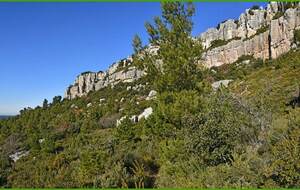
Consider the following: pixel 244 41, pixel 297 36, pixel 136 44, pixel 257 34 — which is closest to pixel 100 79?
pixel 244 41

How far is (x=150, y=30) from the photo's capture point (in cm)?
1259

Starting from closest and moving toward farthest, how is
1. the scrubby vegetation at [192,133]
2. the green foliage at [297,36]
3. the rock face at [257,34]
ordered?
the scrubby vegetation at [192,133] → the green foliage at [297,36] → the rock face at [257,34]

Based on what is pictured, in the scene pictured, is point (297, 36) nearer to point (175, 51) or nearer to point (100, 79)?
point (175, 51)

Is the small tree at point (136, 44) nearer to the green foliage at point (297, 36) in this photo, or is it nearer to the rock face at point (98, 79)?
the green foliage at point (297, 36)

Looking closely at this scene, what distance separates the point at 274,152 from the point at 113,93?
7643cm

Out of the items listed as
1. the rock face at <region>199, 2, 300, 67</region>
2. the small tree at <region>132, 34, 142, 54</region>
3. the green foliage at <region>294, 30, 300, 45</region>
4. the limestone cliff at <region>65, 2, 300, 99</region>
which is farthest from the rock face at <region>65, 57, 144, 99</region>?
the small tree at <region>132, 34, 142, 54</region>

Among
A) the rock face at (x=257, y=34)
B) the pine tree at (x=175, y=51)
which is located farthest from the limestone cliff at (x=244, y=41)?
the pine tree at (x=175, y=51)

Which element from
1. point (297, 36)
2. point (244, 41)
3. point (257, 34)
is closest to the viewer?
point (297, 36)

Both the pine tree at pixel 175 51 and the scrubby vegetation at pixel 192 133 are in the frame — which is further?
the pine tree at pixel 175 51

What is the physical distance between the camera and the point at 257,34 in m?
77.2

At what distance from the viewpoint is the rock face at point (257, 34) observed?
65.4 metres

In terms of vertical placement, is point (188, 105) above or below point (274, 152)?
above

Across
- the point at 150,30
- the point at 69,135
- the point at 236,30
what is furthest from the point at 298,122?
the point at 236,30

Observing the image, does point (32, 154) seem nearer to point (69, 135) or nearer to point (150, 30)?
point (69, 135)
